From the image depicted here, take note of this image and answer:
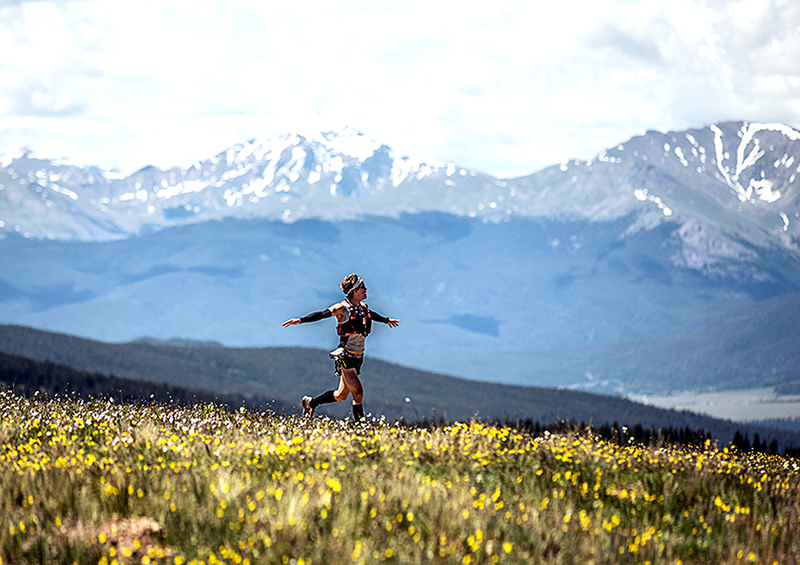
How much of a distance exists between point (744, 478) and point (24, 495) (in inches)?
336

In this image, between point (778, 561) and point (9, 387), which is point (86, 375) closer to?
point (9, 387)

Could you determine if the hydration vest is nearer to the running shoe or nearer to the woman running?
the woman running

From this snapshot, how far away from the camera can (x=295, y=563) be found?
775 centimetres

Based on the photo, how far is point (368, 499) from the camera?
9.12 meters

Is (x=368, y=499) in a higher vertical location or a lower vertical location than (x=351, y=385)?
lower

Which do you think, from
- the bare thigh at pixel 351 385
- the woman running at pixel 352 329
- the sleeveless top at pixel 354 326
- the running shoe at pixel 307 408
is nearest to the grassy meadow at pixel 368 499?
the bare thigh at pixel 351 385

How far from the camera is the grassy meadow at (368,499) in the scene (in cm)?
819

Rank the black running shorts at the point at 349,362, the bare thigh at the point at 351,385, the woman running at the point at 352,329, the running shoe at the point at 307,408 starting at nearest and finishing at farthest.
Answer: the woman running at the point at 352,329 < the bare thigh at the point at 351,385 < the black running shorts at the point at 349,362 < the running shoe at the point at 307,408

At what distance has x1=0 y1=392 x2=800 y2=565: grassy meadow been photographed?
8188mm

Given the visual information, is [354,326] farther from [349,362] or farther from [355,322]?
[349,362]

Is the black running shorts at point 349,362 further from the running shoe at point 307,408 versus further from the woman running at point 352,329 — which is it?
the running shoe at point 307,408

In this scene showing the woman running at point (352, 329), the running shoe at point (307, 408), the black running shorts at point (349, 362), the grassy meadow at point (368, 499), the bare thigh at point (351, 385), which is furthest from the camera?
the running shoe at point (307, 408)

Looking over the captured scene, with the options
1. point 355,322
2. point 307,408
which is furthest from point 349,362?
point 307,408

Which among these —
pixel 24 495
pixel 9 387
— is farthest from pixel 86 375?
pixel 24 495
